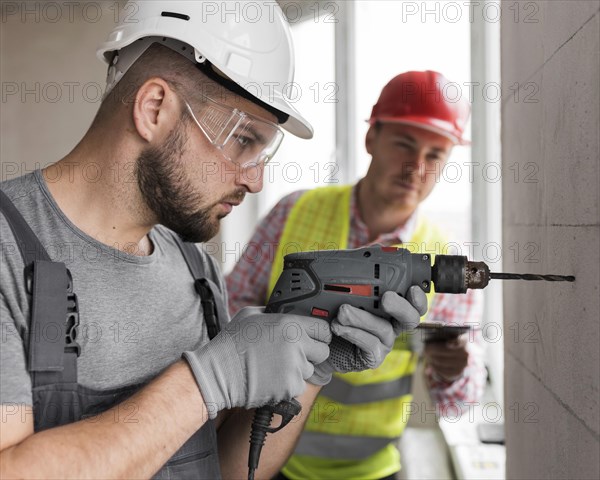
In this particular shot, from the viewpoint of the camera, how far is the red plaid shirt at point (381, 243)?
2.32 m

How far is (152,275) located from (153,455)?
41cm

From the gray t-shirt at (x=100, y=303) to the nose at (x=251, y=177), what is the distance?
0.81 ft

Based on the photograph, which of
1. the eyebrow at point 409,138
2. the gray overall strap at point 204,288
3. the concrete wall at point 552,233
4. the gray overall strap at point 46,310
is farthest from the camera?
the eyebrow at point 409,138

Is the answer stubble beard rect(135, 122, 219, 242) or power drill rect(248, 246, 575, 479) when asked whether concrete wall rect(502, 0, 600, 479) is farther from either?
stubble beard rect(135, 122, 219, 242)

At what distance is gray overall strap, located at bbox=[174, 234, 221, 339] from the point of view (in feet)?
4.91

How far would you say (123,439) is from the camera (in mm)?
1057

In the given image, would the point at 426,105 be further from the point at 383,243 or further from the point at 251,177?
the point at 251,177

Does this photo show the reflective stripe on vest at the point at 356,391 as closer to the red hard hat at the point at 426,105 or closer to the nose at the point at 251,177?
the red hard hat at the point at 426,105

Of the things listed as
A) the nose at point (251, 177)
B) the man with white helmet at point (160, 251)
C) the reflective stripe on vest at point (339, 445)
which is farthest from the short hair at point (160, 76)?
the reflective stripe on vest at point (339, 445)

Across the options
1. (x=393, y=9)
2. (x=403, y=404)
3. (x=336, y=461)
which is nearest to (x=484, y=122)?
(x=393, y=9)

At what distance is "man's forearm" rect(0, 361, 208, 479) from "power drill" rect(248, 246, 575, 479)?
0.24m

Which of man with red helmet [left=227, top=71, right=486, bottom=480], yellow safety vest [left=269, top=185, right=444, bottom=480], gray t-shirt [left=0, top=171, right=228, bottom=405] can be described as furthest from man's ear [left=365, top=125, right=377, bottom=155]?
gray t-shirt [left=0, top=171, right=228, bottom=405]

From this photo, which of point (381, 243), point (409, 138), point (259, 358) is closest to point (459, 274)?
point (259, 358)

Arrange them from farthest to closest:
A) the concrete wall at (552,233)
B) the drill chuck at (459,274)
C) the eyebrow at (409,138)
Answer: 1. the eyebrow at (409,138)
2. the drill chuck at (459,274)
3. the concrete wall at (552,233)
